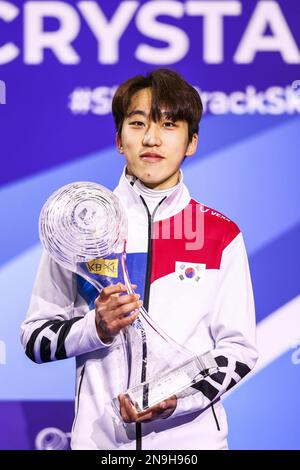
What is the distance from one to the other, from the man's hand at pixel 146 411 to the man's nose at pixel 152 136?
618 mm

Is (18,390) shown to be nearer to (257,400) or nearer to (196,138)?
(257,400)

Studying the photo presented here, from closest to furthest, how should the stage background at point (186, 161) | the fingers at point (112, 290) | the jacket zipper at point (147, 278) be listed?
the fingers at point (112, 290), the jacket zipper at point (147, 278), the stage background at point (186, 161)

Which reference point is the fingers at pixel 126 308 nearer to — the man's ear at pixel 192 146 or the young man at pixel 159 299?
the young man at pixel 159 299

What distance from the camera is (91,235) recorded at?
1616 mm

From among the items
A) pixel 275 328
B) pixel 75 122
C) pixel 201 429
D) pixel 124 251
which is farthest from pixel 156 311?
pixel 75 122

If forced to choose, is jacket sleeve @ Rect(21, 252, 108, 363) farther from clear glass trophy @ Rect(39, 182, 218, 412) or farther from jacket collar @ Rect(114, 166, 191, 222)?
jacket collar @ Rect(114, 166, 191, 222)

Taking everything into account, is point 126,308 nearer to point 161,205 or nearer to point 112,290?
point 112,290

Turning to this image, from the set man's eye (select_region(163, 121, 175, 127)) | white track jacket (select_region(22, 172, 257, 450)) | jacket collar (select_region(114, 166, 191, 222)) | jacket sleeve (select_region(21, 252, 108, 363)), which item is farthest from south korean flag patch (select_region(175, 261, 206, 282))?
man's eye (select_region(163, 121, 175, 127))

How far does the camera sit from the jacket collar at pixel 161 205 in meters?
1.81

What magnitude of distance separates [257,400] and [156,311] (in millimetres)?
474

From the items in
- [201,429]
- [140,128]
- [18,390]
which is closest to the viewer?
[201,429]

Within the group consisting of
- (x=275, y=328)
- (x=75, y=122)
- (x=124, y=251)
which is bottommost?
(x=275, y=328)

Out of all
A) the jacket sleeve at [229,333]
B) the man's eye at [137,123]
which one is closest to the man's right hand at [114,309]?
the jacket sleeve at [229,333]

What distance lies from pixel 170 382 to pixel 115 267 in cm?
29
